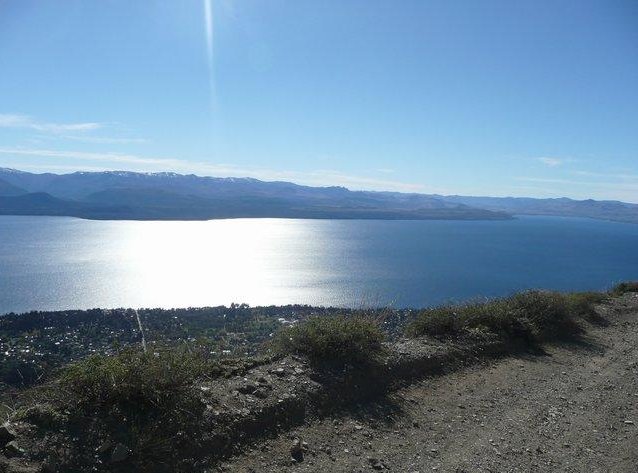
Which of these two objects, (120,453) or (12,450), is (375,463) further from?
(12,450)

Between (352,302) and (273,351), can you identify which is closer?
(273,351)

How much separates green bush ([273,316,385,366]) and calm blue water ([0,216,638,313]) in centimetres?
2914

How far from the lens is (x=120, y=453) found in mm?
3789

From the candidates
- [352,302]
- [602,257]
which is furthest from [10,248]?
[602,257]

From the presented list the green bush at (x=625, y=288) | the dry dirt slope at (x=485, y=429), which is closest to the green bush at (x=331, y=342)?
the dry dirt slope at (x=485, y=429)

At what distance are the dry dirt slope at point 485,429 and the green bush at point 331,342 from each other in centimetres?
82

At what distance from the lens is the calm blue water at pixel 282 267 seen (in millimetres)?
59719

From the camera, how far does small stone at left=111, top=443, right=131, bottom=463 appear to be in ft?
12.3

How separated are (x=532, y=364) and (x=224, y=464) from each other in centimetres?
637

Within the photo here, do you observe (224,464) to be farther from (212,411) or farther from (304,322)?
(304,322)

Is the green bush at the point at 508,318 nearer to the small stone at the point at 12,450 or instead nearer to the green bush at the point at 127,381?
the green bush at the point at 127,381

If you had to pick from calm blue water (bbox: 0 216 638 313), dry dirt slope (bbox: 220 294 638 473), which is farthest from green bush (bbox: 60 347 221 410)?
calm blue water (bbox: 0 216 638 313)

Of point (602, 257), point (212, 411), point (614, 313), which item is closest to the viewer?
point (212, 411)

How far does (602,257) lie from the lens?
97375 mm
